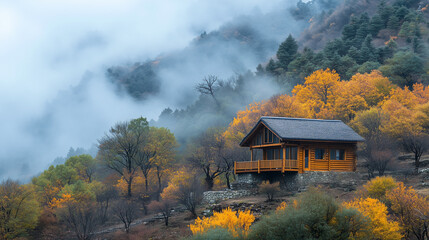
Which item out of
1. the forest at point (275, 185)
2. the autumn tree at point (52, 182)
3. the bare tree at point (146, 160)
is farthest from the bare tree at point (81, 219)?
the bare tree at point (146, 160)

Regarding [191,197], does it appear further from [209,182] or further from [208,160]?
[208,160]

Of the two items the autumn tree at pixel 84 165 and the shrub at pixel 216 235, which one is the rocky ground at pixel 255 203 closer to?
the shrub at pixel 216 235

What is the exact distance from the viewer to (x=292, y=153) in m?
41.7


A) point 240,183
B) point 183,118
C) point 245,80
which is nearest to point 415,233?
point 240,183

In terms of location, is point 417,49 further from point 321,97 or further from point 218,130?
point 218,130

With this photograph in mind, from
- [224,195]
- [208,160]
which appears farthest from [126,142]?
[224,195]

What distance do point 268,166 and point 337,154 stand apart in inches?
269

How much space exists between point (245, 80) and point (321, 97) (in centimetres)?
4930

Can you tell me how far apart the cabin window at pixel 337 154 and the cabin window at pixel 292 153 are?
11.8 ft

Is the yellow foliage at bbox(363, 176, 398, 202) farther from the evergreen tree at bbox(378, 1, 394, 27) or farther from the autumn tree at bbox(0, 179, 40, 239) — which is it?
the evergreen tree at bbox(378, 1, 394, 27)

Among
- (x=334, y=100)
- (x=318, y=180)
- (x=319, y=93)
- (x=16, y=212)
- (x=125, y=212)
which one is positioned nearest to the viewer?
(x=318, y=180)

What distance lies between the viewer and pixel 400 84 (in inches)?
2751

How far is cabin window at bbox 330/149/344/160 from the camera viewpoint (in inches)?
1654

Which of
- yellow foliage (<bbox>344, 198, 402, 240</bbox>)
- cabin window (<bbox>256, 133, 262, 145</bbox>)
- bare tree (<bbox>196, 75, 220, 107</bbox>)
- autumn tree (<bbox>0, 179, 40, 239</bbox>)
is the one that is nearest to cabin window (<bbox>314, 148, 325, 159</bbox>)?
cabin window (<bbox>256, 133, 262, 145</bbox>)
